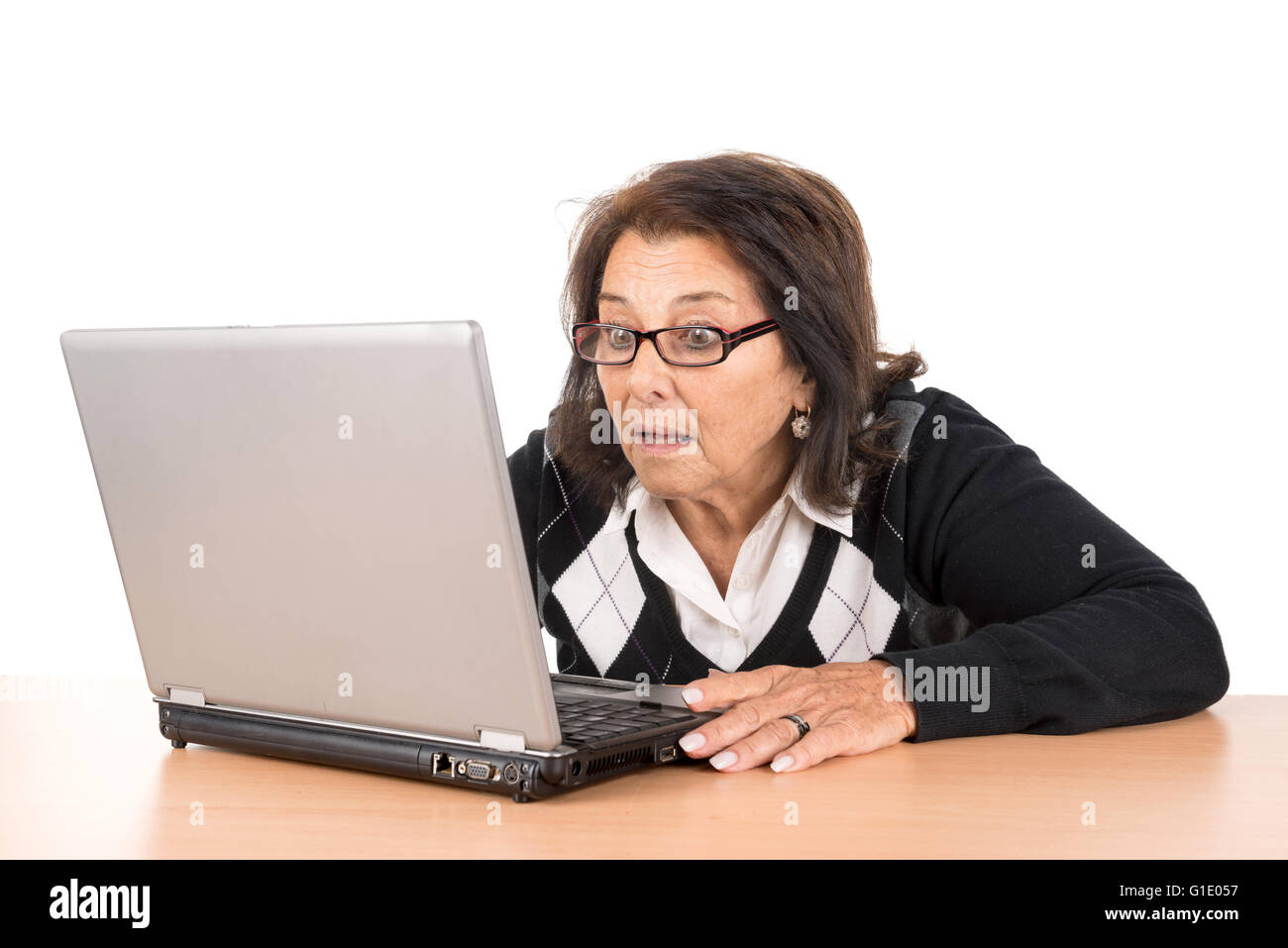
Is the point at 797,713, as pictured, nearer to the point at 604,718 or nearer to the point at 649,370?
the point at 604,718

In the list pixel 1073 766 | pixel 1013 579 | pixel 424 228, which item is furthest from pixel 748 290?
pixel 424 228

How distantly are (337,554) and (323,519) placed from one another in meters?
0.03

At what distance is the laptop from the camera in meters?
1.05

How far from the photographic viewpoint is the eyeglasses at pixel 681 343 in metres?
1.84

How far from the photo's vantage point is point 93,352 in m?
1.26

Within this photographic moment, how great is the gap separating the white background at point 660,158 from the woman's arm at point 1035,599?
1.91 meters

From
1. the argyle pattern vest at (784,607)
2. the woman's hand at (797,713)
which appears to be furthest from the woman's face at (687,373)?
the woman's hand at (797,713)

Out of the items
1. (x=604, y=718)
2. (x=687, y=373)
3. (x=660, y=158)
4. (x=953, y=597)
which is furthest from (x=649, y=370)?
(x=660, y=158)

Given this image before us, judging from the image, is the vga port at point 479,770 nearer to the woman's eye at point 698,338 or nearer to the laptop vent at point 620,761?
the laptop vent at point 620,761

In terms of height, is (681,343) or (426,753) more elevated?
(681,343)

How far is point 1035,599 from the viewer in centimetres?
175
